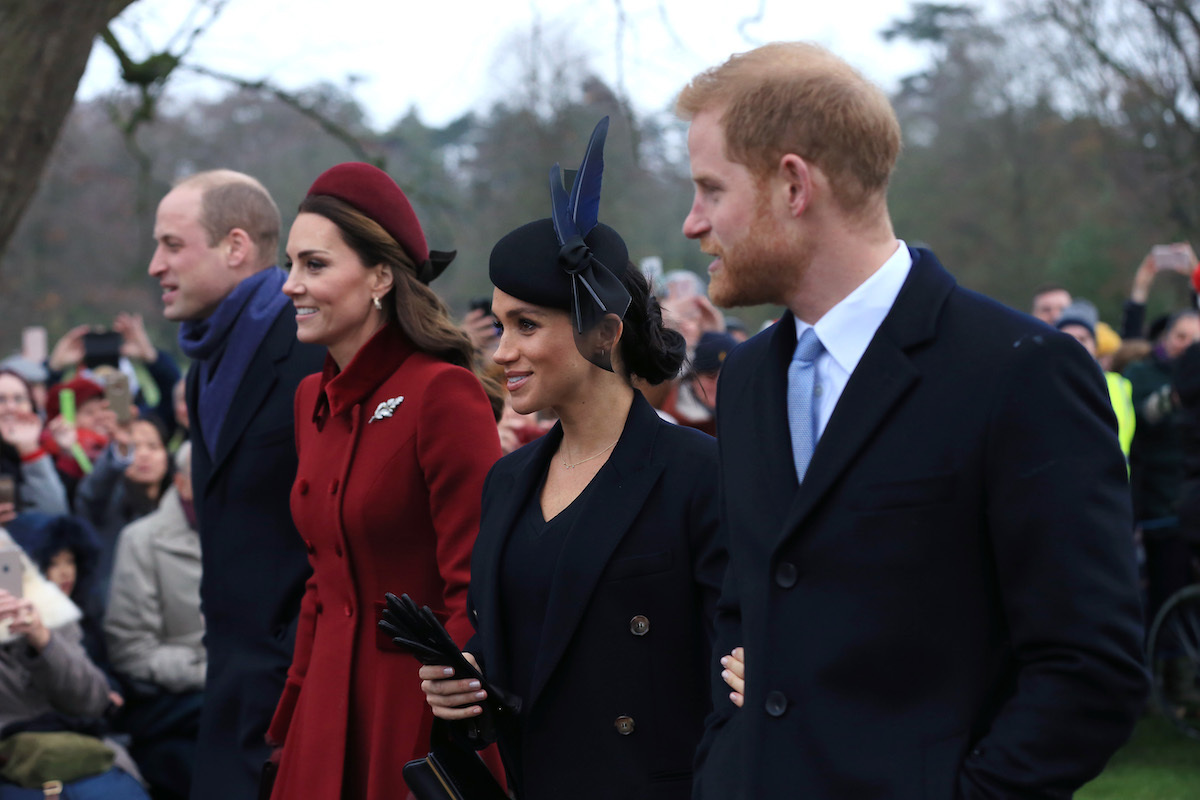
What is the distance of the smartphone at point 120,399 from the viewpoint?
748 cm

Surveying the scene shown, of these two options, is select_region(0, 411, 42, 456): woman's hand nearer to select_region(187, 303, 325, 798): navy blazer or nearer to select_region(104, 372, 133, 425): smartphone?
select_region(104, 372, 133, 425): smartphone

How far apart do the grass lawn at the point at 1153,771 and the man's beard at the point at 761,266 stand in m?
4.97

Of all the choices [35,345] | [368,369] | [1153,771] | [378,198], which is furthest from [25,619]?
[35,345]

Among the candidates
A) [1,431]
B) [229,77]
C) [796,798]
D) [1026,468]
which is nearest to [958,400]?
[1026,468]

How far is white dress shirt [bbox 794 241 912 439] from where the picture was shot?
1944mm

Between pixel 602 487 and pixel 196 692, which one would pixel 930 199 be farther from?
pixel 602 487

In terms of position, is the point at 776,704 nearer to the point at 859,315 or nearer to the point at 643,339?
the point at 859,315

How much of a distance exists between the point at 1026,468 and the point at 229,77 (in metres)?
7.21

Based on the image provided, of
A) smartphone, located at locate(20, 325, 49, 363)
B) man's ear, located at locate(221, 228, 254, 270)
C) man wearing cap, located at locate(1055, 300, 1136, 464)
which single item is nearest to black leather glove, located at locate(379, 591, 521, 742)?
man's ear, located at locate(221, 228, 254, 270)

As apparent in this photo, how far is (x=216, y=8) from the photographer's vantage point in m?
7.52

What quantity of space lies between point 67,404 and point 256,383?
5.09m

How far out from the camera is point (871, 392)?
1.86 meters

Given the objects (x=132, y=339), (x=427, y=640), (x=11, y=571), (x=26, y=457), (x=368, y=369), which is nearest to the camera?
(x=427, y=640)

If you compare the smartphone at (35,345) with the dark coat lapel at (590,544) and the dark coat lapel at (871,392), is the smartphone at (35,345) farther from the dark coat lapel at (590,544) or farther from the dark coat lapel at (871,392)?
the dark coat lapel at (871,392)
